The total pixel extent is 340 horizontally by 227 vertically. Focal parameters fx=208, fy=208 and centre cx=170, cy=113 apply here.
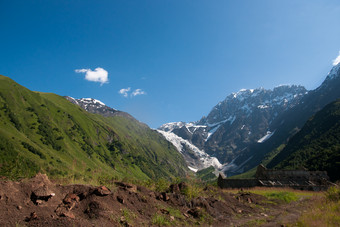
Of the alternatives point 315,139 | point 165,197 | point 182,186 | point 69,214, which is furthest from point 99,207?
point 315,139

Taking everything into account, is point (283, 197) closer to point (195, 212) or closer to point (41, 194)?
point (195, 212)

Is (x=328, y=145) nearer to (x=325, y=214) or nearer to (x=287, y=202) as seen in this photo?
(x=287, y=202)

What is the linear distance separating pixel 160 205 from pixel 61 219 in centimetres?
446

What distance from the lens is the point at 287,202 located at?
1688cm

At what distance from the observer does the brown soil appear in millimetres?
5891

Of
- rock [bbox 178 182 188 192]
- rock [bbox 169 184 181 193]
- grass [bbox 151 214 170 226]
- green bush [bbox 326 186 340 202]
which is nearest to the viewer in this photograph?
grass [bbox 151 214 170 226]

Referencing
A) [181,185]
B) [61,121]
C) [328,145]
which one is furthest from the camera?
[61,121]

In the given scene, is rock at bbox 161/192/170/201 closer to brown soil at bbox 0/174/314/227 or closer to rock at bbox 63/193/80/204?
brown soil at bbox 0/174/314/227

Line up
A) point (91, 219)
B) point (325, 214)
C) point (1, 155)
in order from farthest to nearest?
1. point (1, 155)
2. point (325, 214)
3. point (91, 219)

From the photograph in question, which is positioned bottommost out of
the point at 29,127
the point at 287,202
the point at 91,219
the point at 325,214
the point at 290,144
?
the point at 290,144

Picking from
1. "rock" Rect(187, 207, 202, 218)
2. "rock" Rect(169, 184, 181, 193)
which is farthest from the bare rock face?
"rock" Rect(169, 184, 181, 193)

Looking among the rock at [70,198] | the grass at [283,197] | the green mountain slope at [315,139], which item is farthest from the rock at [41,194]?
the green mountain slope at [315,139]

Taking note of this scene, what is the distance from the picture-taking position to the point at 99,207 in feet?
22.9

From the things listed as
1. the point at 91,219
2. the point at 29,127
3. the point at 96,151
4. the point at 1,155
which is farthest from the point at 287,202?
the point at 96,151
